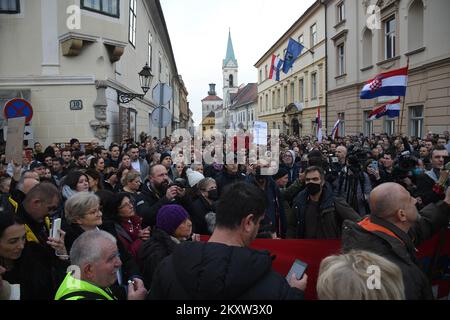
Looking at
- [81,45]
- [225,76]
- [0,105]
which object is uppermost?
[225,76]

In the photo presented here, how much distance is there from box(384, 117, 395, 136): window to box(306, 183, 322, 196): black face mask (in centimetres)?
1643

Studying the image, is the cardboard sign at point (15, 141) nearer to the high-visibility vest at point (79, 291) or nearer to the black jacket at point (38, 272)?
the black jacket at point (38, 272)

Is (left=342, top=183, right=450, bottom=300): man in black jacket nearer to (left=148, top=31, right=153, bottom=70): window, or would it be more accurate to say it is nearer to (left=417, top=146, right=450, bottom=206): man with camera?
(left=417, top=146, right=450, bottom=206): man with camera

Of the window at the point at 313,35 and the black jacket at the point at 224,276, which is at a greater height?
the window at the point at 313,35

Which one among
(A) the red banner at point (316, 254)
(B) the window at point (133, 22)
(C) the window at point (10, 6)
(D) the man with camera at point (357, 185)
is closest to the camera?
(A) the red banner at point (316, 254)

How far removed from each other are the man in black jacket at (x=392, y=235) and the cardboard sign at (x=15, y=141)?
13.3 ft

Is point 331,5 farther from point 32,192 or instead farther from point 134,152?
point 32,192

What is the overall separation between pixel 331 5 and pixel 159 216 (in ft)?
92.1

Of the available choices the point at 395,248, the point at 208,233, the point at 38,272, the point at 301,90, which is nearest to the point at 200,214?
the point at 208,233

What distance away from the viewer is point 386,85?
39.9 ft

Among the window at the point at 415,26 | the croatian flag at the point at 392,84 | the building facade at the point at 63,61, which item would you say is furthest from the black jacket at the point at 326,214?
the window at the point at 415,26

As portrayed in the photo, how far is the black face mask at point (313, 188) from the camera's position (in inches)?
179

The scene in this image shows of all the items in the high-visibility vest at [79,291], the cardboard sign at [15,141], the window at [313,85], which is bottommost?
the high-visibility vest at [79,291]
